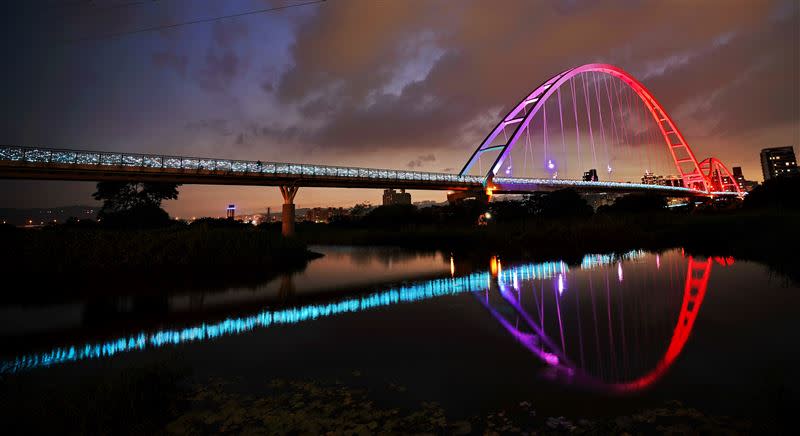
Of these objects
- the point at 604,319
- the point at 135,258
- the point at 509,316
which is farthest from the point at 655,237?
the point at 135,258

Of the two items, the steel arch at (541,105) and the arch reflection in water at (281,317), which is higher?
the steel arch at (541,105)

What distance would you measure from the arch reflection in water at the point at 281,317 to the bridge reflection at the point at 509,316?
0.04 ft

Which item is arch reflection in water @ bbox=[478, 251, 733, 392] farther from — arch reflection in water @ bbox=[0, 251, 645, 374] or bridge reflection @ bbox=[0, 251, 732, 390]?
arch reflection in water @ bbox=[0, 251, 645, 374]

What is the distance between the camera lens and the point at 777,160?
152000 millimetres

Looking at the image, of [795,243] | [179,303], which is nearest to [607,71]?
[795,243]

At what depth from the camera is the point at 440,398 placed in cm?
387

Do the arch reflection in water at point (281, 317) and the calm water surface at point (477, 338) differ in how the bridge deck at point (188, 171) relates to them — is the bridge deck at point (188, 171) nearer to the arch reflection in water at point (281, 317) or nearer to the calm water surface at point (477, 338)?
the calm water surface at point (477, 338)

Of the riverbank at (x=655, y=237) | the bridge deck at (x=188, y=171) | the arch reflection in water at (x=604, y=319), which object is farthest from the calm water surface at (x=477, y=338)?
the bridge deck at (x=188, y=171)

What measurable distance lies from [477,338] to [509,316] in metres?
1.61

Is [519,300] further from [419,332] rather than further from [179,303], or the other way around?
[179,303]

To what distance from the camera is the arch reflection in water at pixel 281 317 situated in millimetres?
5660

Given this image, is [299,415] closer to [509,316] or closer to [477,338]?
[477,338]

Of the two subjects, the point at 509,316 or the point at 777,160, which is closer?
the point at 509,316

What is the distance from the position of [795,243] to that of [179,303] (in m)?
21.0
